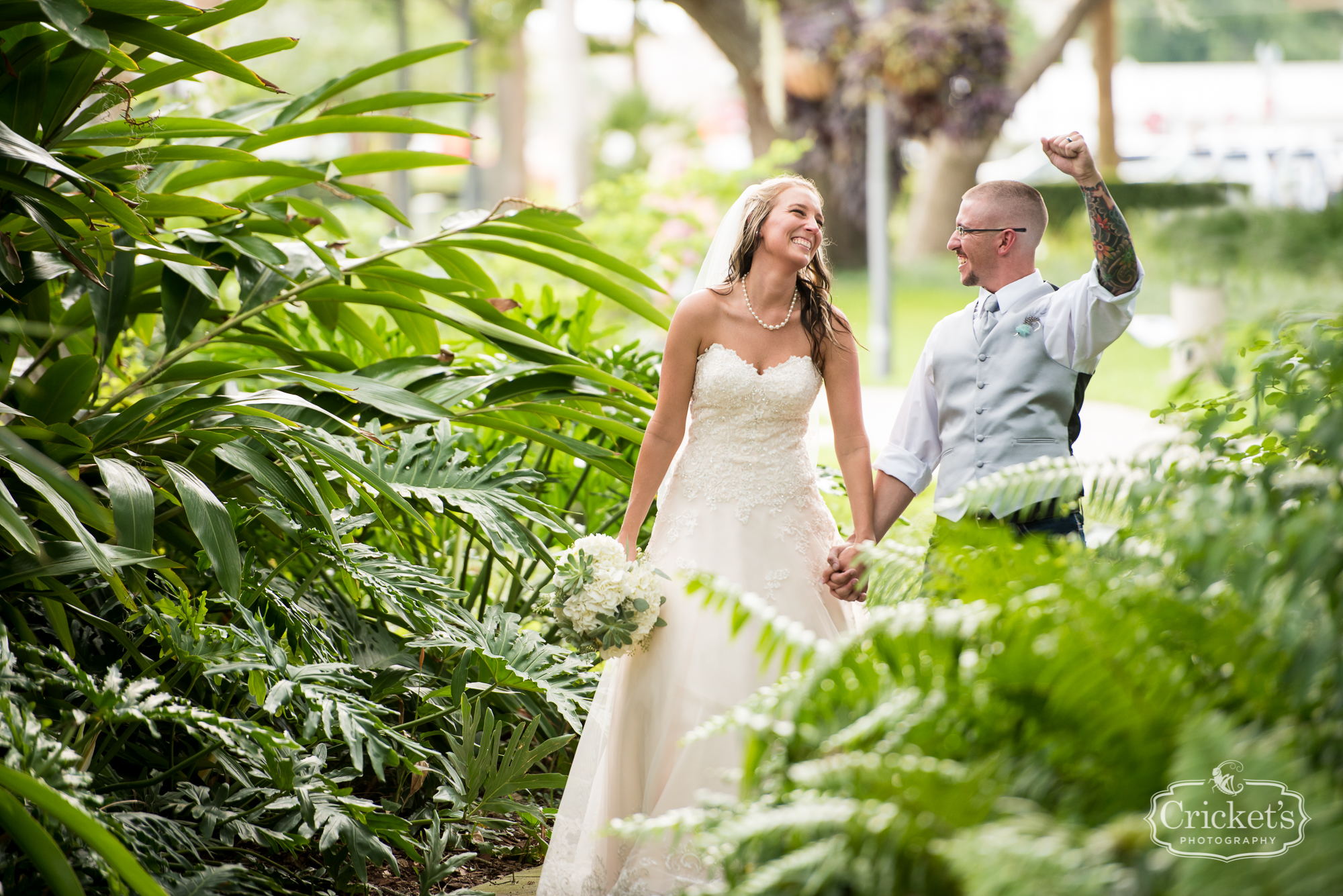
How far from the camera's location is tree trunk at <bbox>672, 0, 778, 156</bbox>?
35.0 feet

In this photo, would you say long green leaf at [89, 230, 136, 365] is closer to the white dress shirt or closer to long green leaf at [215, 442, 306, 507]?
long green leaf at [215, 442, 306, 507]

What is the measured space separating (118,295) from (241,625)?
90 centimetres

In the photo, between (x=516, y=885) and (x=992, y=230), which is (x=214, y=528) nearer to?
(x=516, y=885)

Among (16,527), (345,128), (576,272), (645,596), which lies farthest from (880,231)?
(16,527)

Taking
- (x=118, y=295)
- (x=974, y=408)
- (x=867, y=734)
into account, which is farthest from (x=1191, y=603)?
(x=118, y=295)

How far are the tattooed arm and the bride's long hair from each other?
624 millimetres

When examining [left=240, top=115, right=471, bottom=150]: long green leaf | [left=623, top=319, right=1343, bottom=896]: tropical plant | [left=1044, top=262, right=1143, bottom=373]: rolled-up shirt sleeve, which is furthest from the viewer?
[left=240, top=115, right=471, bottom=150]: long green leaf

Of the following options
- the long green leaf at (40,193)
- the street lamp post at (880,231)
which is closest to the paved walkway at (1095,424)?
the street lamp post at (880,231)

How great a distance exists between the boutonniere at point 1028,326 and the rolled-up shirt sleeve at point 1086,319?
0.03 metres

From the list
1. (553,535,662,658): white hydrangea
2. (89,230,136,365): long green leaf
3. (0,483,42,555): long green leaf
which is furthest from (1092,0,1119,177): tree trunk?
(0,483,42,555): long green leaf

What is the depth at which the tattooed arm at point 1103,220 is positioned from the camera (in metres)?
2.41

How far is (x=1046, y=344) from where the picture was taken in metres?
2.59

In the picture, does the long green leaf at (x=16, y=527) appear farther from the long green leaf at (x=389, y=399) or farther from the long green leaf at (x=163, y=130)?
the long green leaf at (x=163, y=130)

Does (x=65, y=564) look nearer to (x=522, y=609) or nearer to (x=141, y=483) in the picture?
(x=141, y=483)
